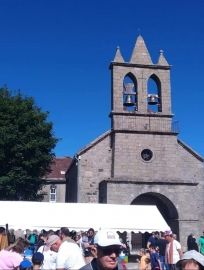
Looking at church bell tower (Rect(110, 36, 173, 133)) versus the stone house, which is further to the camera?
the stone house

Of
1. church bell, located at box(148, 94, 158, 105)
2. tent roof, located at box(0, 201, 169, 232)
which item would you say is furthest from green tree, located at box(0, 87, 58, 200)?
tent roof, located at box(0, 201, 169, 232)

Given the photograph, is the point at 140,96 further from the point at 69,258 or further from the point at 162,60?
the point at 69,258

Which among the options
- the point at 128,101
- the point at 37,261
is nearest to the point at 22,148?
the point at 128,101

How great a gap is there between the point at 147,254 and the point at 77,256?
8.81 metres

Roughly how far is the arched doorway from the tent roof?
572 cm

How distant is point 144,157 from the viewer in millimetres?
27484

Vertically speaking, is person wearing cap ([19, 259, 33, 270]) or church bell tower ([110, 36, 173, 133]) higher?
church bell tower ([110, 36, 173, 133])

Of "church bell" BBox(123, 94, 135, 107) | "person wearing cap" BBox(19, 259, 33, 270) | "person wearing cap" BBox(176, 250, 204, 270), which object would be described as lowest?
"person wearing cap" BBox(19, 259, 33, 270)

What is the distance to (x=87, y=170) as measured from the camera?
27203 millimetres

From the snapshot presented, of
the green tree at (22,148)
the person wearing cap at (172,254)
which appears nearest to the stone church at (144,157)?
the green tree at (22,148)

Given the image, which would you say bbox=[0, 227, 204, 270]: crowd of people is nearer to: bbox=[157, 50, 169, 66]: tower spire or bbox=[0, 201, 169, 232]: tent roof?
bbox=[0, 201, 169, 232]: tent roof

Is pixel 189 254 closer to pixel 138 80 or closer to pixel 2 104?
pixel 138 80

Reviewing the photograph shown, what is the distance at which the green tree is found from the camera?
28.4 metres

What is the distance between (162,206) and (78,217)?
9353 mm
